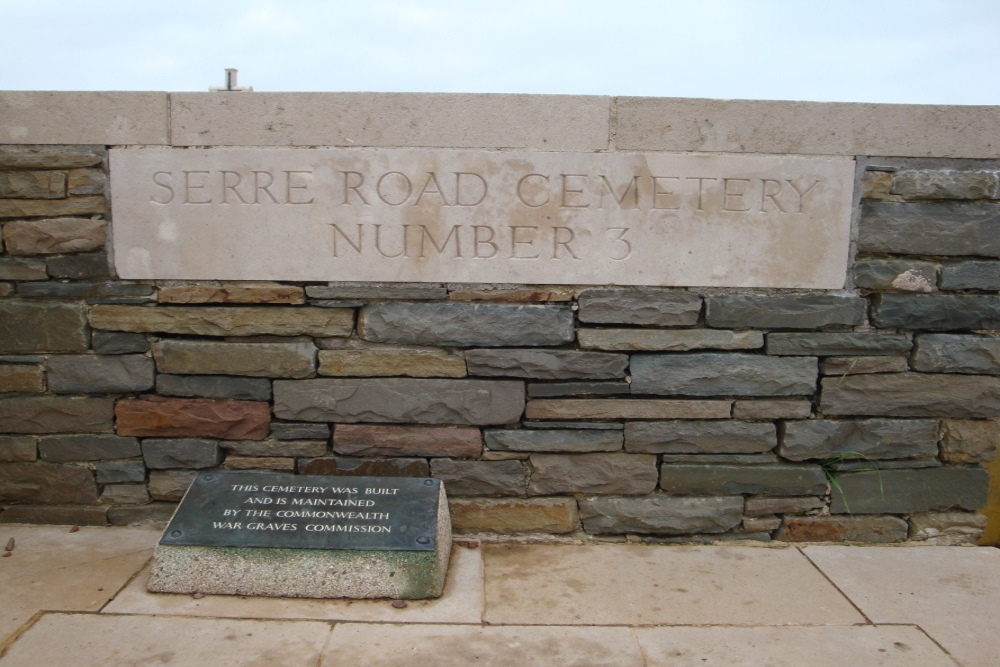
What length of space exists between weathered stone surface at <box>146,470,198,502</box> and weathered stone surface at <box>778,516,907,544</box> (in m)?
2.49

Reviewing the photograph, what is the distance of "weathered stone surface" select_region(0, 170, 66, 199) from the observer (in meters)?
3.00

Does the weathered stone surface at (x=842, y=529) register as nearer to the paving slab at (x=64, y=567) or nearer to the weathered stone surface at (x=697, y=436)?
the weathered stone surface at (x=697, y=436)

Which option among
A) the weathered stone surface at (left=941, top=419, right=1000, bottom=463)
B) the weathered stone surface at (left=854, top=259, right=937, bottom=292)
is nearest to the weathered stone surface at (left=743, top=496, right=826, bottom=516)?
the weathered stone surface at (left=941, top=419, right=1000, bottom=463)

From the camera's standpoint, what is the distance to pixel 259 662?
227 cm

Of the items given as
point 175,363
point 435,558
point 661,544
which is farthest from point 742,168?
point 175,363

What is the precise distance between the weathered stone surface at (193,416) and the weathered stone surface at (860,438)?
2.17 metres

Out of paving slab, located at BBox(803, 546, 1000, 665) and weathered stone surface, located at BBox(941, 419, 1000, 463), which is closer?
paving slab, located at BBox(803, 546, 1000, 665)

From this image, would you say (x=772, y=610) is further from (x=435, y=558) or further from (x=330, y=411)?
(x=330, y=411)

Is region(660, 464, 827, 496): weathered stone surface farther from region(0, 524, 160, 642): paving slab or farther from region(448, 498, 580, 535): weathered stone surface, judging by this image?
region(0, 524, 160, 642): paving slab

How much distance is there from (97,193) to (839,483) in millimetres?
3235

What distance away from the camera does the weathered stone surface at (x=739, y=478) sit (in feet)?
10.4

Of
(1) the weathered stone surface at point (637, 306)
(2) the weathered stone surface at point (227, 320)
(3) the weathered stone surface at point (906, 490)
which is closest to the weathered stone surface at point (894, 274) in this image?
(1) the weathered stone surface at point (637, 306)

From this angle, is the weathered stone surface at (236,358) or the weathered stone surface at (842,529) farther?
the weathered stone surface at (842,529)

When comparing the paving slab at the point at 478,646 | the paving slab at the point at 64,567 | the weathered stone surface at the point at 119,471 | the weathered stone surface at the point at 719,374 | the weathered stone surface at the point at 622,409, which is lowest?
the paving slab at the point at 478,646
